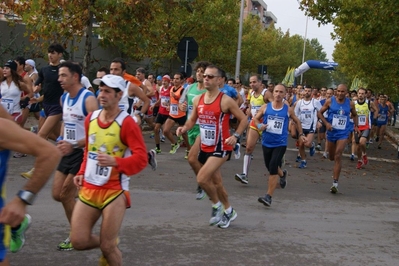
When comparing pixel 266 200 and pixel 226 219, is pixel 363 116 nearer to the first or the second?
pixel 266 200

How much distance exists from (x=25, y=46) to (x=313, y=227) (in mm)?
16565

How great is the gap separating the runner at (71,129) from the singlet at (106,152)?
998 millimetres

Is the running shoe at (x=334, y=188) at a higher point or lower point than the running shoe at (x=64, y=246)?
lower

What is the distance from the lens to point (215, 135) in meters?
8.21

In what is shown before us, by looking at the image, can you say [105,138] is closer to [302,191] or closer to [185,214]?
[185,214]

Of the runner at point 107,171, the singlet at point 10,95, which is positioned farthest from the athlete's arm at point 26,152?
the singlet at point 10,95

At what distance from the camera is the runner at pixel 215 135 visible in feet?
26.4

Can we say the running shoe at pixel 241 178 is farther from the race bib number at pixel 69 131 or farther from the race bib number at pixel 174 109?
the race bib number at pixel 69 131

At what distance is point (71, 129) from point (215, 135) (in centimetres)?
204

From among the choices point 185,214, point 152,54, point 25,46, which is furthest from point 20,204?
point 152,54

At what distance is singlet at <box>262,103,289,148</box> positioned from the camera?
33.7 feet

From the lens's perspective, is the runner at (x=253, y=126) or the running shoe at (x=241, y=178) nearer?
the running shoe at (x=241, y=178)

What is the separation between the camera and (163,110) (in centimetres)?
1641

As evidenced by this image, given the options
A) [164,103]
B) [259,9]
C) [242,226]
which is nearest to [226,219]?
[242,226]
